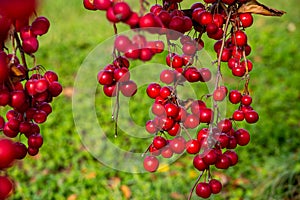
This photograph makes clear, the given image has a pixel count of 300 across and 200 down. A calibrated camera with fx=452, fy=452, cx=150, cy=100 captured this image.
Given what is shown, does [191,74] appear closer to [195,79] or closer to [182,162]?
[195,79]

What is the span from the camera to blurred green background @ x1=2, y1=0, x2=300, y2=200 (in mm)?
2193

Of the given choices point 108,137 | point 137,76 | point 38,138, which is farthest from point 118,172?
point 38,138

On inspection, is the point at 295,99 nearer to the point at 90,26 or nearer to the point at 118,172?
the point at 118,172

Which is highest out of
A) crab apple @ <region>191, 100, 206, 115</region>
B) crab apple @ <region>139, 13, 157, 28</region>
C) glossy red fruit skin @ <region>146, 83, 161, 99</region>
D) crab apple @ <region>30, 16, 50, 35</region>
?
crab apple @ <region>30, 16, 50, 35</region>

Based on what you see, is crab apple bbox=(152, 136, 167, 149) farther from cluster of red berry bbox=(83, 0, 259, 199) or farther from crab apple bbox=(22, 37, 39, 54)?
crab apple bbox=(22, 37, 39, 54)

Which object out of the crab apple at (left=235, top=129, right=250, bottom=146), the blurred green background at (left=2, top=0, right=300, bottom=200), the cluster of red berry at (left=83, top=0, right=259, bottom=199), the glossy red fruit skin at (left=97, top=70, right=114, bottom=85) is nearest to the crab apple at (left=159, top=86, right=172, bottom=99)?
the cluster of red berry at (left=83, top=0, right=259, bottom=199)

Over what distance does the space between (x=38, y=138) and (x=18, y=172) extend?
1725mm

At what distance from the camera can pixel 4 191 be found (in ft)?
1.73

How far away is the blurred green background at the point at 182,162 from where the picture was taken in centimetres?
219

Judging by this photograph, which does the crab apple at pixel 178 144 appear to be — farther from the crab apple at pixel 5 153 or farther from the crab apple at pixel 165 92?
the crab apple at pixel 5 153

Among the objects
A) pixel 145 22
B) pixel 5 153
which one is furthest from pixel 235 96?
pixel 5 153

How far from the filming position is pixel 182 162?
98.7 inches

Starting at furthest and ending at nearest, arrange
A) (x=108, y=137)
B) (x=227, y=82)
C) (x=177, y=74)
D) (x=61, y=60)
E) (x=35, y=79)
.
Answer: (x=61, y=60), (x=227, y=82), (x=108, y=137), (x=177, y=74), (x=35, y=79)

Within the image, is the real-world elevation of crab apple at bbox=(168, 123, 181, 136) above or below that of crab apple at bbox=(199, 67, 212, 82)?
below
